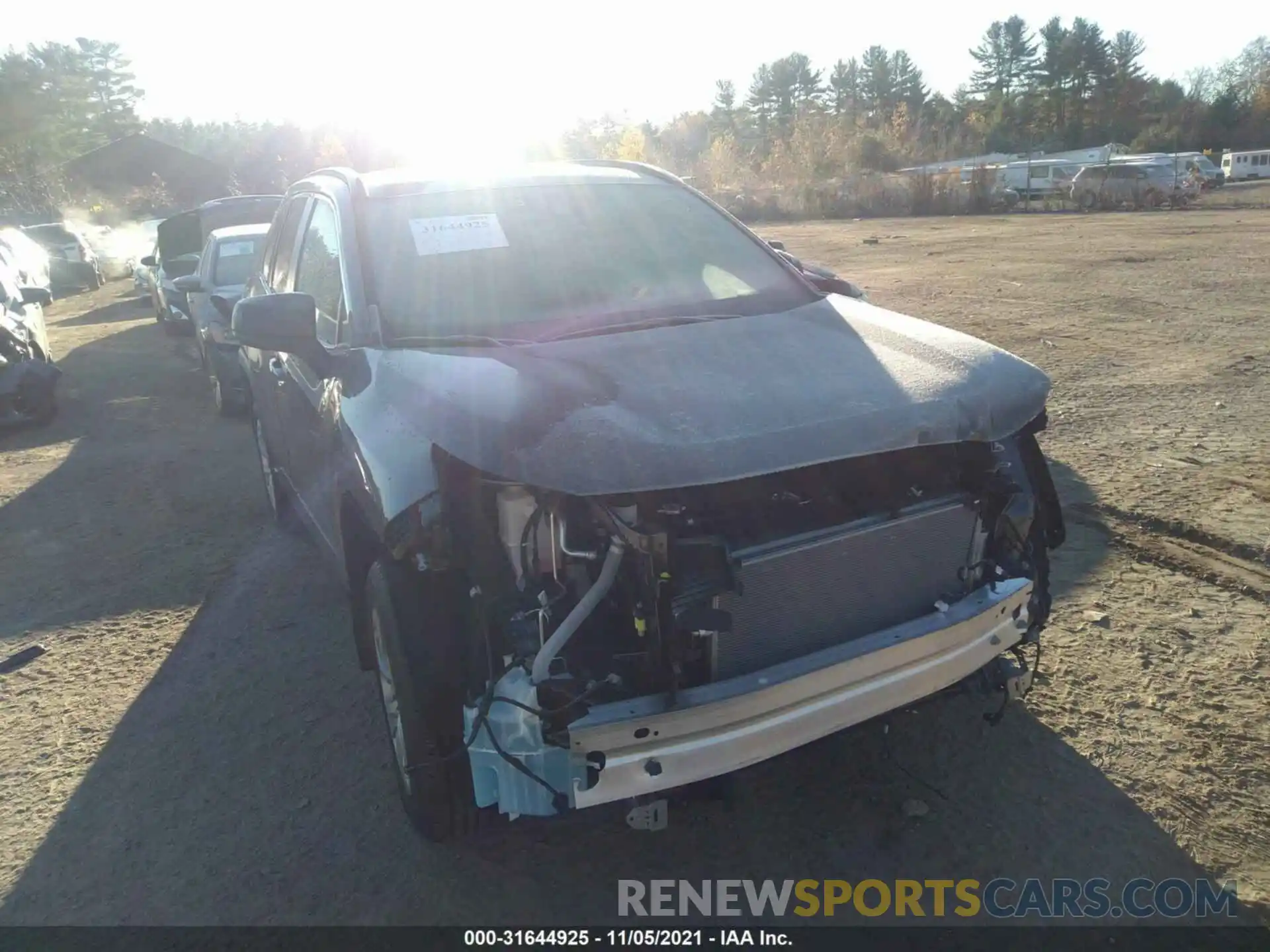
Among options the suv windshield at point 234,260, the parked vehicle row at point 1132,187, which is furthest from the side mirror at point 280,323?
the parked vehicle row at point 1132,187

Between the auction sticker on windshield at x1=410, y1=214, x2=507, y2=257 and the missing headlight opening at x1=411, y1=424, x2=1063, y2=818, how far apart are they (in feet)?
4.40

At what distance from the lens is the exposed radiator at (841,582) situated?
8.30ft

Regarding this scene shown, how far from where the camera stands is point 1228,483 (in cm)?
521

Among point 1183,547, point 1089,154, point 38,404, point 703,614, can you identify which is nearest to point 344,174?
point 703,614

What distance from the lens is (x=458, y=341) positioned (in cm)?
316

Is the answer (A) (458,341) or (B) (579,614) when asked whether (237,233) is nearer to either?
(A) (458,341)

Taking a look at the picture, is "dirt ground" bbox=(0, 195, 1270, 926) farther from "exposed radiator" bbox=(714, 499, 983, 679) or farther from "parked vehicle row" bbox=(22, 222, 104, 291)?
"parked vehicle row" bbox=(22, 222, 104, 291)

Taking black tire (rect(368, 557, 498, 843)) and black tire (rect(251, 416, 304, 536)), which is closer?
black tire (rect(368, 557, 498, 843))

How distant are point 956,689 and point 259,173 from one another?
44930 millimetres

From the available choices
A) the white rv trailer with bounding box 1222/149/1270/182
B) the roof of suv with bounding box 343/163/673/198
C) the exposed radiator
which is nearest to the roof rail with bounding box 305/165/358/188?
the roof of suv with bounding box 343/163/673/198

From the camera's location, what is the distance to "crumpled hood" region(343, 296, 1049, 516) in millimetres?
2389

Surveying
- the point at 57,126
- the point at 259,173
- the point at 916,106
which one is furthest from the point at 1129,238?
the point at 916,106

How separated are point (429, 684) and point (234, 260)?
28.0ft

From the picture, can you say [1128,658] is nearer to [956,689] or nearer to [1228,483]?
[956,689]
